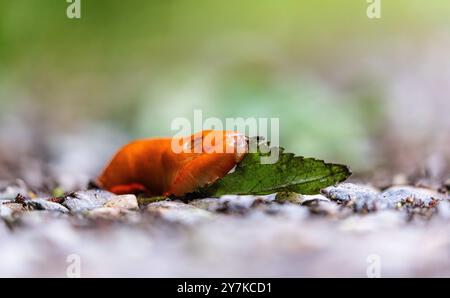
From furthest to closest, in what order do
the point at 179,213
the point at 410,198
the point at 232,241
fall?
the point at 410,198, the point at 179,213, the point at 232,241

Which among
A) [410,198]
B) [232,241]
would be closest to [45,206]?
[232,241]

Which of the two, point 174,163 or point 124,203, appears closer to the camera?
point 124,203

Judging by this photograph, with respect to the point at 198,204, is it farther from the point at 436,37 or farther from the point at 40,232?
the point at 436,37

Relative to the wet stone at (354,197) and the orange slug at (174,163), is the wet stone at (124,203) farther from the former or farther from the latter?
the wet stone at (354,197)

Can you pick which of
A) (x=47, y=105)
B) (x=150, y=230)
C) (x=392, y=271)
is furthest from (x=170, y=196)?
(x=47, y=105)

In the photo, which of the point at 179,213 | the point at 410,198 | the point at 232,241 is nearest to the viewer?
the point at 232,241

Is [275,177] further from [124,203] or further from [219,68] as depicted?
[219,68]

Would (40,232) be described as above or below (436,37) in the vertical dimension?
below

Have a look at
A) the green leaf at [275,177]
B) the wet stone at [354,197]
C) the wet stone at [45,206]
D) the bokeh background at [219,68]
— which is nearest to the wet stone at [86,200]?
the wet stone at [45,206]
